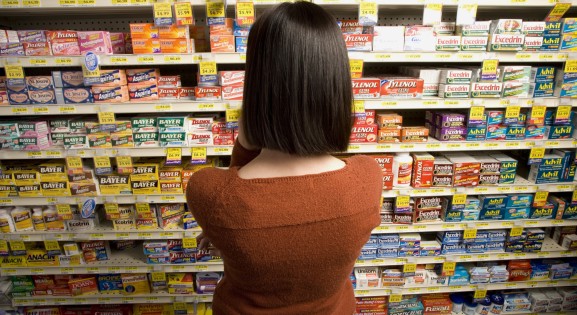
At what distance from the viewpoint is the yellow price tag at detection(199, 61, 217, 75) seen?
→ 1.92 m

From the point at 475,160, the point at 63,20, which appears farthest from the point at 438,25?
the point at 63,20

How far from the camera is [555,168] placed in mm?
2312

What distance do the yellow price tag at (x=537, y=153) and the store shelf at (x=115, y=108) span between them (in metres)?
1.98

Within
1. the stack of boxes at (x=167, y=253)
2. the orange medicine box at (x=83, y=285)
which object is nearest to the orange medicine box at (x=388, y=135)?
the stack of boxes at (x=167, y=253)

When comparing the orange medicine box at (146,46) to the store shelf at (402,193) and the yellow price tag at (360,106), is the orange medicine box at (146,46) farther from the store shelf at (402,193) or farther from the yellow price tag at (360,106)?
the yellow price tag at (360,106)

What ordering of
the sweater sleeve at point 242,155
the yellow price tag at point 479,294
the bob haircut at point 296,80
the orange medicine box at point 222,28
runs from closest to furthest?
1. the bob haircut at point 296,80
2. the sweater sleeve at point 242,155
3. the orange medicine box at point 222,28
4. the yellow price tag at point 479,294

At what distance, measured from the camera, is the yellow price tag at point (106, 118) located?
197 cm

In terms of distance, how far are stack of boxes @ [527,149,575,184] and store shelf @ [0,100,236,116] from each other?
2.11 meters

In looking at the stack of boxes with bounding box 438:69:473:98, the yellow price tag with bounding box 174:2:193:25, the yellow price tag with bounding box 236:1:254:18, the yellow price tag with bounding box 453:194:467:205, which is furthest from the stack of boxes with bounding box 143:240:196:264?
the stack of boxes with bounding box 438:69:473:98

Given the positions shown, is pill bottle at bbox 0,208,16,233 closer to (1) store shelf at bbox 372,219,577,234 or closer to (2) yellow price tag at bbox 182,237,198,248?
(2) yellow price tag at bbox 182,237,198,248

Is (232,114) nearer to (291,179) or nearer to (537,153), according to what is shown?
(291,179)

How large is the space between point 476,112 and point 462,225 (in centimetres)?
81

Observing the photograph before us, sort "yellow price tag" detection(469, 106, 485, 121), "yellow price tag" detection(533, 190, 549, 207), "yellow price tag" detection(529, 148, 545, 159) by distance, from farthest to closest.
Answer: "yellow price tag" detection(533, 190, 549, 207), "yellow price tag" detection(529, 148, 545, 159), "yellow price tag" detection(469, 106, 485, 121)

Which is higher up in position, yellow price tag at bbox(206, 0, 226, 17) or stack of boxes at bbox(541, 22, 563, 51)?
yellow price tag at bbox(206, 0, 226, 17)
